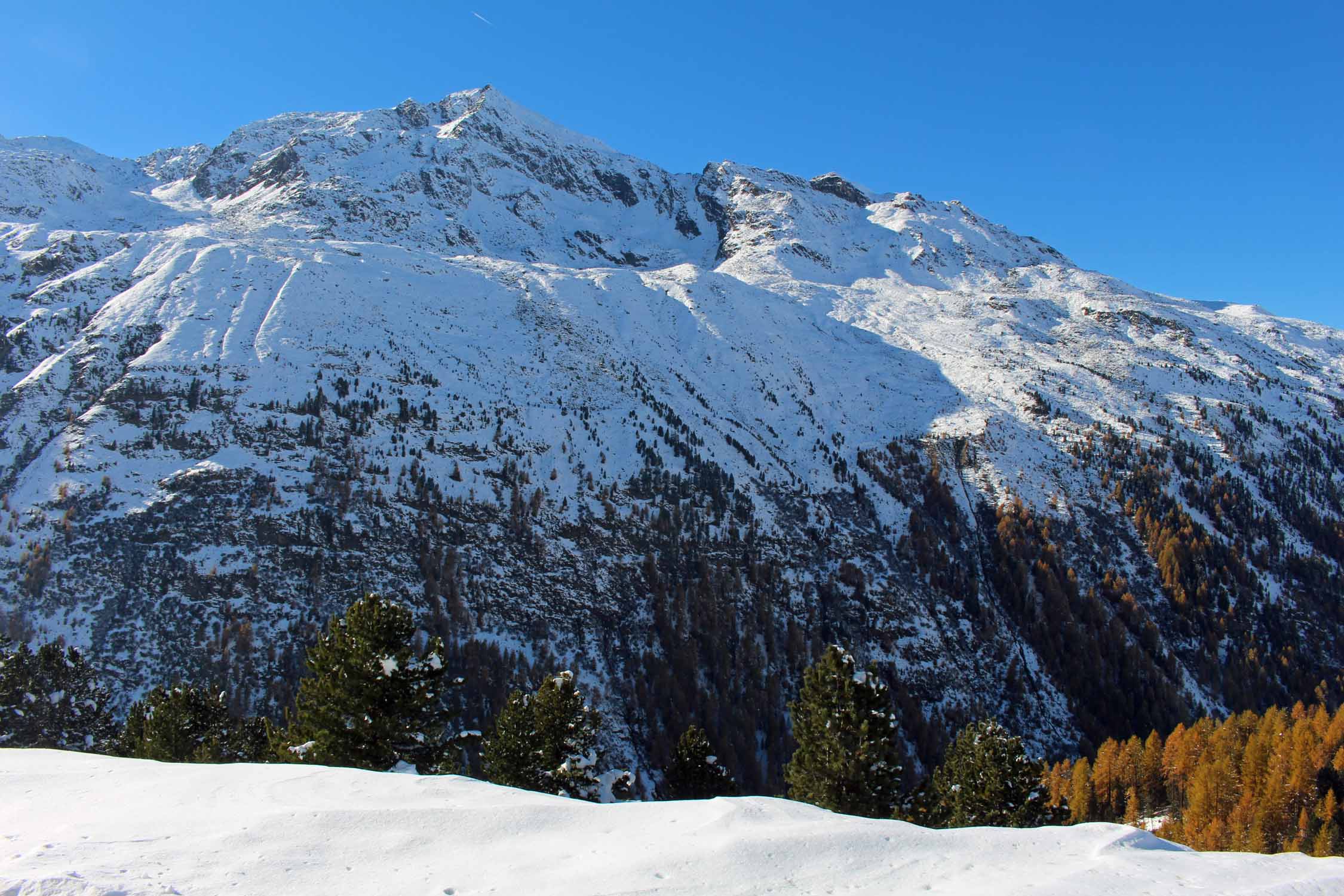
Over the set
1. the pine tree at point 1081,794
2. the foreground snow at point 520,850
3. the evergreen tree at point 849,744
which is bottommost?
the pine tree at point 1081,794

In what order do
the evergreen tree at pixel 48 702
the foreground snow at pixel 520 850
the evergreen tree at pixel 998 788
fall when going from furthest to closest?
the evergreen tree at pixel 48 702 → the evergreen tree at pixel 998 788 → the foreground snow at pixel 520 850

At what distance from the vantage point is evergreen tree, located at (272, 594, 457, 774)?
73.4 ft

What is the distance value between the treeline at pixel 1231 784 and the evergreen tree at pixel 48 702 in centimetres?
6203

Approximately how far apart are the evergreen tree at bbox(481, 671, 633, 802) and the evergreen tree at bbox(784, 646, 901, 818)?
890 cm

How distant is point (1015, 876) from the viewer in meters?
9.32

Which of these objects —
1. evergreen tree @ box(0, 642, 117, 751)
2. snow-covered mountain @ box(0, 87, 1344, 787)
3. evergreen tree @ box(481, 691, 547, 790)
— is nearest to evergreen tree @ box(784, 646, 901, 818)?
evergreen tree @ box(481, 691, 547, 790)

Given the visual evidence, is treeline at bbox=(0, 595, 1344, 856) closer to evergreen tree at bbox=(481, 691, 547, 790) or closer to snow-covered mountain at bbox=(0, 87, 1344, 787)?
evergreen tree at bbox=(481, 691, 547, 790)

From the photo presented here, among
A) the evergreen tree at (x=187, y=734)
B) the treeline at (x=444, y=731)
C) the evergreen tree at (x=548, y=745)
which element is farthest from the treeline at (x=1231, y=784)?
the evergreen tree at (x=187, y=734)

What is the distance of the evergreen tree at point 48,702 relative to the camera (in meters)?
33.9

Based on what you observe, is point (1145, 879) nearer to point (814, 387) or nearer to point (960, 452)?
point (960, 452)

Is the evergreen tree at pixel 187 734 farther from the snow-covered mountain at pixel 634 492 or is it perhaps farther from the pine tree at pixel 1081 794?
the pine tree at pixel 1081 794

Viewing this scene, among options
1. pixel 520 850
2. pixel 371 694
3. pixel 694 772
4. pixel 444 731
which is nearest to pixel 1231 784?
pixel 694 772

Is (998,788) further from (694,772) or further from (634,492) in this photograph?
(634,492)

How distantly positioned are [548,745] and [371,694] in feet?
25.9
